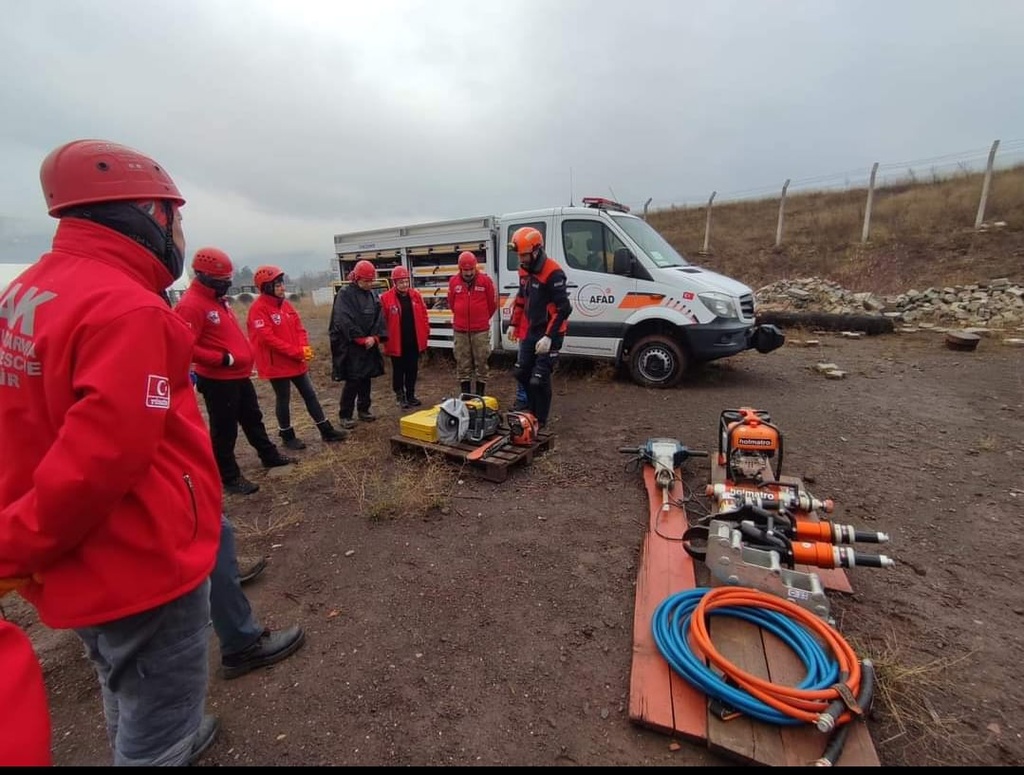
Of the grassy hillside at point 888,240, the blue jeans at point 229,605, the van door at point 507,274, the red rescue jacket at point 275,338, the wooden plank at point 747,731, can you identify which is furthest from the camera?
the grassy hillside at point 888,240

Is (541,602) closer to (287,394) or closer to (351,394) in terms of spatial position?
(287,394)

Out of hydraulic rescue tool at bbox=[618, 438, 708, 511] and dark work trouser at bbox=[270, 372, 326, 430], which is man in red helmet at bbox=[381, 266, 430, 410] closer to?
dark work trouser at bbox=[270, 372, 326, 430]

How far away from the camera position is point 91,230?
4.20ft

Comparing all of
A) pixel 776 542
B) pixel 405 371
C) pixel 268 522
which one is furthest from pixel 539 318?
pixel 776 542

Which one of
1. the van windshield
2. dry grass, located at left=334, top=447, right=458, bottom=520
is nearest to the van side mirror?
the van windshield

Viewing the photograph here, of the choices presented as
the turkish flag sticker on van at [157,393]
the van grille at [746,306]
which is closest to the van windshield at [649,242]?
the van grille at [746,306]

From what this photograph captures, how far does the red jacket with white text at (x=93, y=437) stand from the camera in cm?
108

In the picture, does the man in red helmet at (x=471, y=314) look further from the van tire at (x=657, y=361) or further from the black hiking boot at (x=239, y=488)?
the black hiking boot at (x=239, y=488)

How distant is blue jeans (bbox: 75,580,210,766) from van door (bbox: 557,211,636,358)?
570cm

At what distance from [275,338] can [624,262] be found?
13.6ft

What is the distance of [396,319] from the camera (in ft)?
19.7

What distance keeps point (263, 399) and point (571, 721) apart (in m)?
7.16

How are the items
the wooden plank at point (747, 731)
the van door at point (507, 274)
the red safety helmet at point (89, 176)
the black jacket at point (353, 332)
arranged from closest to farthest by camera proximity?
1. the red safety helmet at point (89, 176)
2. the wooden plank at point (747, 731)
3. the black jacket at point (353, 332)
4. the van door at point (507, 274)

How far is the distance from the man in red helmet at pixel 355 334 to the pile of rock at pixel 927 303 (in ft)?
35.4
